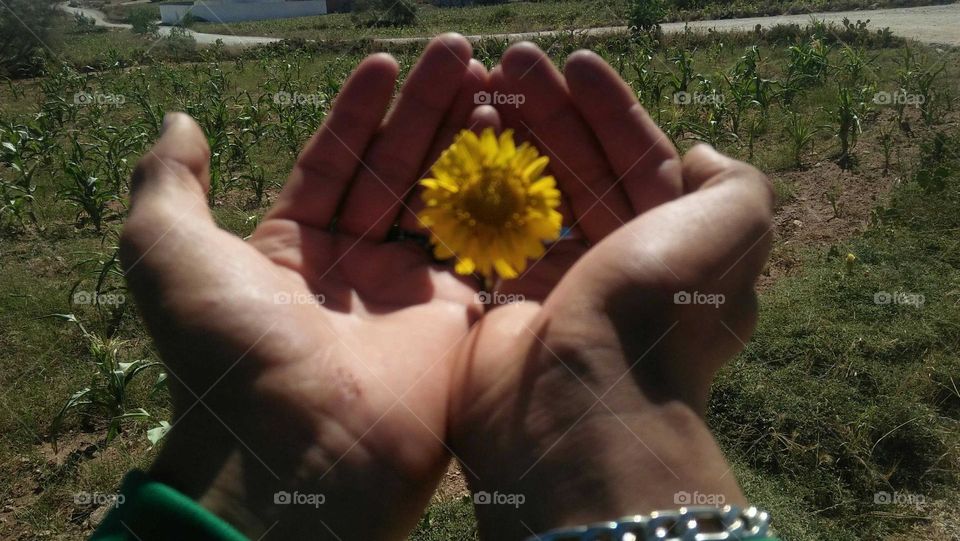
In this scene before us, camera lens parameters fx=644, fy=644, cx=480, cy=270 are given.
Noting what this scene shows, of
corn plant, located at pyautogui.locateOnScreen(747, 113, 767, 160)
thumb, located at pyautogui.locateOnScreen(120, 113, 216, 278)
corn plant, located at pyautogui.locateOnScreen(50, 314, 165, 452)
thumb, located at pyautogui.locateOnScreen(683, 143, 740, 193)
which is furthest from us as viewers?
corn plant, located at pyautogui.locateOnScreen(747, 113, 767, 160)

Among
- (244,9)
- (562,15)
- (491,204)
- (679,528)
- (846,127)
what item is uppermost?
(491,204)

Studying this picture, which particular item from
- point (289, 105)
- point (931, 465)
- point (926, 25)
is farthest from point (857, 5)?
point (931, 465)

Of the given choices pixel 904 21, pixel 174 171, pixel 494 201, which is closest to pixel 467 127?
pixel 494 201

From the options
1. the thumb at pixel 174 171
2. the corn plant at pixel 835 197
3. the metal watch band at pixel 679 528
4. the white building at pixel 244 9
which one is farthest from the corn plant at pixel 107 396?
the white building at pixel 244 9

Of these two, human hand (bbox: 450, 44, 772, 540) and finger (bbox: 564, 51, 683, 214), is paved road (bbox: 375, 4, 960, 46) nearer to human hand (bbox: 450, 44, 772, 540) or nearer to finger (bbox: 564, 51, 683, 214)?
finger (bbox: 564, 51, 683, 214)

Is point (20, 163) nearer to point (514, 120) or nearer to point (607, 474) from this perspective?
point (514, 120)

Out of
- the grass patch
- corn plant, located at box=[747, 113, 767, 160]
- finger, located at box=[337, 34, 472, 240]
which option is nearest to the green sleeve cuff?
finger, located at box=[337, 34, 472, 240]

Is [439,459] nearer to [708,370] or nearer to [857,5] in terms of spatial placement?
[708,370]
